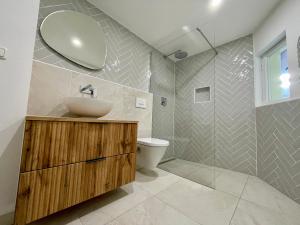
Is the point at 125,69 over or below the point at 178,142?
over

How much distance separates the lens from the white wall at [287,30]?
1.26 meters

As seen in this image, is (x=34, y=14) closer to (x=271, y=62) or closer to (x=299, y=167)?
(x=299, y=167)

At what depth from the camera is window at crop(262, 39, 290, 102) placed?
1.55m

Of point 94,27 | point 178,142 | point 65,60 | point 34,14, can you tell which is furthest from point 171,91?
point 34,14

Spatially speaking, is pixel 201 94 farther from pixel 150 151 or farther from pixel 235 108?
pixel 150 151

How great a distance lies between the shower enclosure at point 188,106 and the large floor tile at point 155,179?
0.80 ft

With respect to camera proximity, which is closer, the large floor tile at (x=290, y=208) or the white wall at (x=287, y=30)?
the large floor tile at (x=290, y=208)

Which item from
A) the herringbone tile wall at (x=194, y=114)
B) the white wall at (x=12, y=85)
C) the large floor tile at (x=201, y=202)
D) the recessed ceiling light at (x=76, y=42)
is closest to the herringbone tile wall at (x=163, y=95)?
the herringbone tile wall at (x=194, y=114)

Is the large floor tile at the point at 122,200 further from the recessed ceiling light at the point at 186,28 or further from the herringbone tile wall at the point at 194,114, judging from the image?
the recessed ceiling light at the point at 186,28

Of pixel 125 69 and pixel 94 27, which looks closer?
pixel 94 27

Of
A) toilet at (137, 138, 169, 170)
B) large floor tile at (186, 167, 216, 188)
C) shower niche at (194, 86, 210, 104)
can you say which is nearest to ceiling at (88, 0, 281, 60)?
shower niche at (194, 86, 210, 104)

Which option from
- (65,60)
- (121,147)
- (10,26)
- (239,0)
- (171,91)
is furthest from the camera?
(171,91)

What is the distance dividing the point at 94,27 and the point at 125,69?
1.91ft

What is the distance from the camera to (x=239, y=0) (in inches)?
57.1
